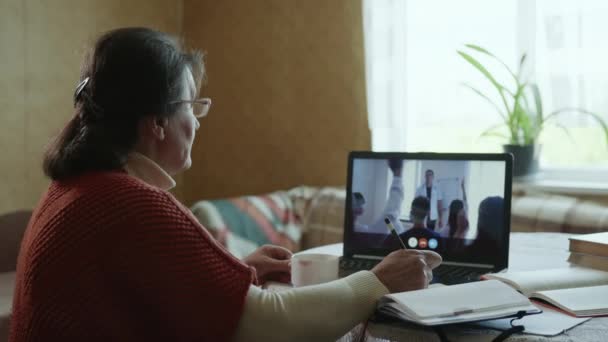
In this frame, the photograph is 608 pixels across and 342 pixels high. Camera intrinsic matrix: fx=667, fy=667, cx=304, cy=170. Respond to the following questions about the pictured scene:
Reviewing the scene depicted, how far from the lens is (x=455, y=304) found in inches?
37.4

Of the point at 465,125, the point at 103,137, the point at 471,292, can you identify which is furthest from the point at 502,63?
the point at 103,137

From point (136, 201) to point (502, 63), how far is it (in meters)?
1.94

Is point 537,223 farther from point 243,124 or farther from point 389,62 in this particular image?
point 243,124

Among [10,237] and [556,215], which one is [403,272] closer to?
[556,215]

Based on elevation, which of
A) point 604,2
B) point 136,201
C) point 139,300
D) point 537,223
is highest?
point 604,2

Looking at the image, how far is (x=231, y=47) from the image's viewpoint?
3.22 meters

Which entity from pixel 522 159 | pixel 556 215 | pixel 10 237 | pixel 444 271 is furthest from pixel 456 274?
pixel 10 237

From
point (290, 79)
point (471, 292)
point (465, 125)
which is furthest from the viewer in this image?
point (290, 79)

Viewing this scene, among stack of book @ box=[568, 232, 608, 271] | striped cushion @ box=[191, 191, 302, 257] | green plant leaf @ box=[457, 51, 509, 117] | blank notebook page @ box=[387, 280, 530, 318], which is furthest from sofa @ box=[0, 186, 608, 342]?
blank notebook page @ box=[387, 280, 530, 318]

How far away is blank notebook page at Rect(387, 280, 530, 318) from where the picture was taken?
0.93 m

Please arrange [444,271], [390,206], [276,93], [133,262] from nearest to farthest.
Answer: [133,262] < [444,271] < [390,206] < [276,93]

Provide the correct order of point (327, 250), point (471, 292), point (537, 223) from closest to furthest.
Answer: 1. point (471, 292)
2. point (327, 250)
3. point (537, 223)

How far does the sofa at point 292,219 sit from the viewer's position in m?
2.31

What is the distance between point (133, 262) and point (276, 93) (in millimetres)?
2299
